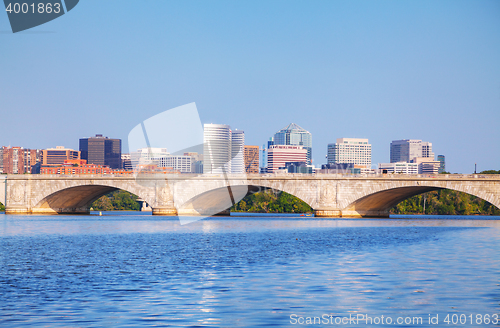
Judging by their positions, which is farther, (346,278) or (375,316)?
(346,278)

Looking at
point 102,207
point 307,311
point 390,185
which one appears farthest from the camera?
point 102,207

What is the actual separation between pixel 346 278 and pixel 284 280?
263 centimetres

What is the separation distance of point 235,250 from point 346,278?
47.1 ft

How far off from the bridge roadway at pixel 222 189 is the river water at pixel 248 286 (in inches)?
1505

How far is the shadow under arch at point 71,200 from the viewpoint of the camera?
3797 inches

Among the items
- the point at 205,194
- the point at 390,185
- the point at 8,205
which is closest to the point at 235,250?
the point at 390,185

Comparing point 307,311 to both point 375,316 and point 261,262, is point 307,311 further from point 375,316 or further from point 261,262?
point 261,262

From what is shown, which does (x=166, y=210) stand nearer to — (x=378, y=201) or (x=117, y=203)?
(x=378, y=201)

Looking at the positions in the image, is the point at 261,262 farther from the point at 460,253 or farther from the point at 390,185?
the point at 390,185

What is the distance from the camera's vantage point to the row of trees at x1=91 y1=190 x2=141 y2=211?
166 meters

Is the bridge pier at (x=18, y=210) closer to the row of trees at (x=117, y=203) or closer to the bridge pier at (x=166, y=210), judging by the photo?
the bridge pier at (x=166, y=210)

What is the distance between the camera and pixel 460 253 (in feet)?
117

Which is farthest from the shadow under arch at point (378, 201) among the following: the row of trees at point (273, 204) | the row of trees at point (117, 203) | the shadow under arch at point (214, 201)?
the row of trees at point (117, 203)

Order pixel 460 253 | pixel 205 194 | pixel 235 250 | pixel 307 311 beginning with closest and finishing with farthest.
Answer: pixel 307 311 → pixel 460 253 → pixel 235 250 → pixel 205 194
